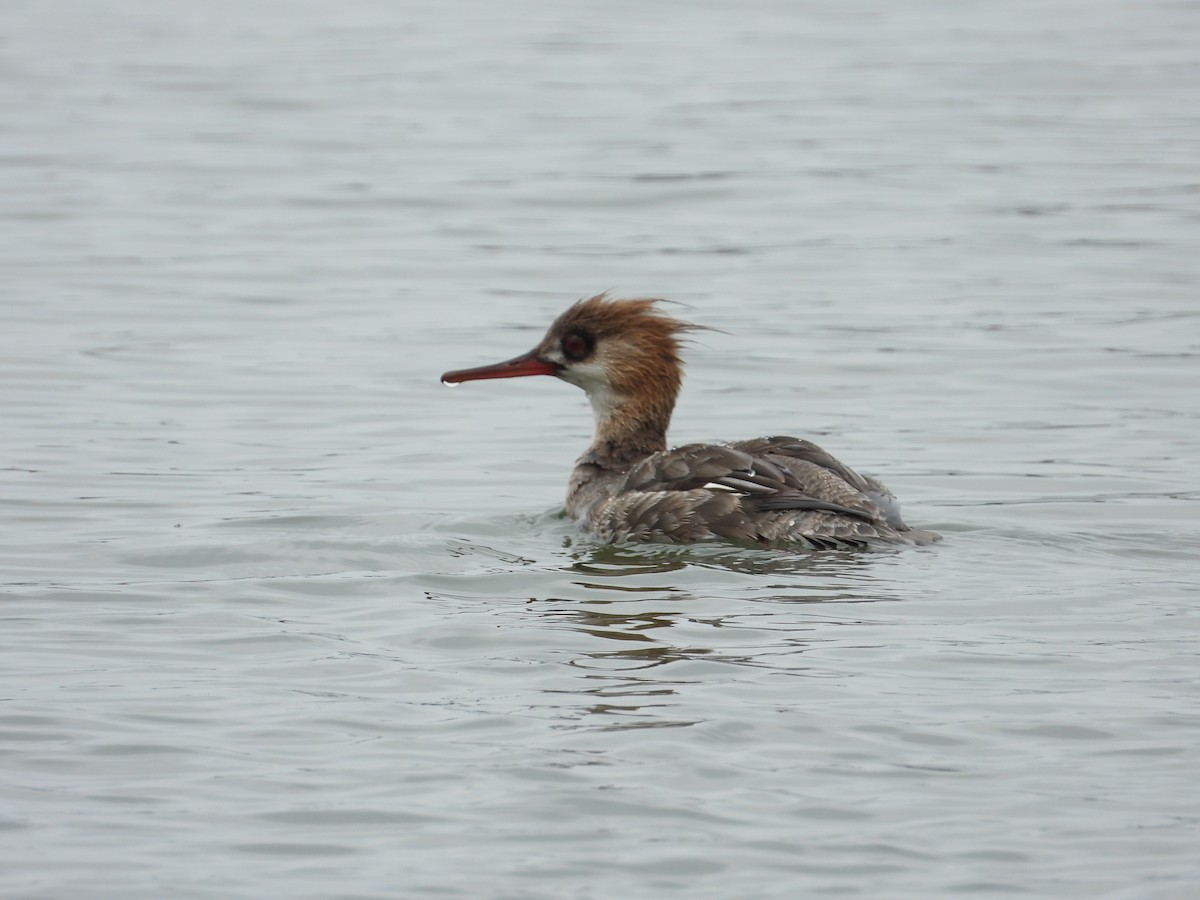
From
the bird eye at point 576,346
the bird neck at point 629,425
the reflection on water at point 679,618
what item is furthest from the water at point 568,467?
the bird eye at point 576,346

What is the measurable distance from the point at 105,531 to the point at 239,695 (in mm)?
2973

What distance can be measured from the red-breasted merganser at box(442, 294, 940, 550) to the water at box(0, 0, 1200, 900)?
26cm

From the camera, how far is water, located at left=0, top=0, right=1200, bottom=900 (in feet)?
19.2

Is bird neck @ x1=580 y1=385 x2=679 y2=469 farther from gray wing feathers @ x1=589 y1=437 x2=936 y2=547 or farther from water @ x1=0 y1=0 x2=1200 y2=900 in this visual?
gray wing feathers @ x1=589 y1=437 x2=936 y2=547

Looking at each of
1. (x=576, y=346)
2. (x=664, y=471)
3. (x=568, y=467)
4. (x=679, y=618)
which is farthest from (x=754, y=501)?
(x=568, y=467)

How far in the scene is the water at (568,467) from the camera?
5.85m

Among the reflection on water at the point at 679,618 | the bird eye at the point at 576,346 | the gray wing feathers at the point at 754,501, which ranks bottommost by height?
the reflection on water at the point at 679,618

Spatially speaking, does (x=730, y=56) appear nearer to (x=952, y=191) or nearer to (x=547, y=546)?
(x=952, y=191)

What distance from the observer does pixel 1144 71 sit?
24.6 m

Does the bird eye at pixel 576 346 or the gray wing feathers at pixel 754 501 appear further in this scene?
the bird eye at pixel 576 346

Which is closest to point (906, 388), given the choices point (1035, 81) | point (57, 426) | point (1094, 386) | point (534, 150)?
point (1094, 386)

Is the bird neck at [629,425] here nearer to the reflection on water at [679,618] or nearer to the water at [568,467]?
the water at [568,467]

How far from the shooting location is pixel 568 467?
11617 mm

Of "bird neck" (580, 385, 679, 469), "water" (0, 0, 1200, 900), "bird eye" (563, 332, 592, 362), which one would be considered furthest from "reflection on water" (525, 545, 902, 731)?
"bird eye" (563, 332, 592, 362)
